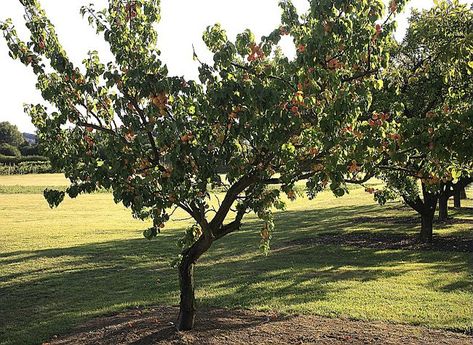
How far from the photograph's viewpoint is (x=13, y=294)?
11961mm

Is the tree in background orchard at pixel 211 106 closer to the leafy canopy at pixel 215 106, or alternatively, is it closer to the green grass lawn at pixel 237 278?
the leafy canopy at pixel 215 106

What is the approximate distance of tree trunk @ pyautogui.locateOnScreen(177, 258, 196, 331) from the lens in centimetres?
797

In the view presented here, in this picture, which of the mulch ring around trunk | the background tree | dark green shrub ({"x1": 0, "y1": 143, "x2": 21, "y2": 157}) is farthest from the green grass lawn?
the background tree

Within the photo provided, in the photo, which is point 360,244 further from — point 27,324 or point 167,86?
point 167,86

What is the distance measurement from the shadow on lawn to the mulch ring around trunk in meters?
0.75

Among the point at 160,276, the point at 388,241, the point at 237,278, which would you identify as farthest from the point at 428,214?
the point at 160,276

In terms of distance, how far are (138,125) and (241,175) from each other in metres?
1.49

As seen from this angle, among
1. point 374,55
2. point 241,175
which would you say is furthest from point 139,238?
point 374,55

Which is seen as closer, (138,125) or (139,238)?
(138,125)

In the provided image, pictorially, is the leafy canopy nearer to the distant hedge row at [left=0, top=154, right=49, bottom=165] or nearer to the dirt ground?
the dirt ground

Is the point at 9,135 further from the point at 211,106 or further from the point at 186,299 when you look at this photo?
the point at 211,106

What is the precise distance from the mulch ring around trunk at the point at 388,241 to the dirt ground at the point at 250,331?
8.81m

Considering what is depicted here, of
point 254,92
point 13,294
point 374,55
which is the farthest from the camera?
point 13,294

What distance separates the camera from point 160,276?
44.2 ft
